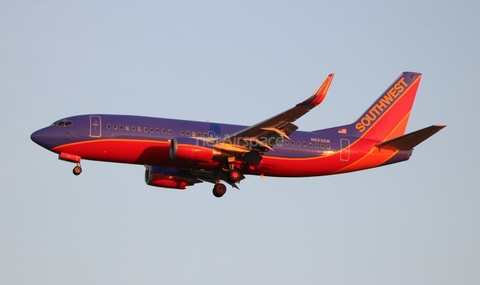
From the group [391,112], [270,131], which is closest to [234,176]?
[270,131]

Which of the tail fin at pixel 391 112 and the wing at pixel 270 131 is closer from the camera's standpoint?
the wing at pixel 270 131

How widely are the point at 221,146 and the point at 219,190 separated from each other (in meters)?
4.57

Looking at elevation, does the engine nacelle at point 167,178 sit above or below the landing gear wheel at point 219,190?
above

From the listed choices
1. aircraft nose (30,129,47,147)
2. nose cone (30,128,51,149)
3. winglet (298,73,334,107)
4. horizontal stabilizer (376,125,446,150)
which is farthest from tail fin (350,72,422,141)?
aircraft nose (30,129,47,147)

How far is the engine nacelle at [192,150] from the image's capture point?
52553 millimetres

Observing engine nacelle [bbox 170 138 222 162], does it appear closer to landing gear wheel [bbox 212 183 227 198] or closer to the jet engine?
landing gear wheel [bbox 212 183 227 198]

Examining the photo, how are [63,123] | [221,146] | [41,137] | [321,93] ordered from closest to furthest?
[321,93], [221,146], [41,137], [63,123]

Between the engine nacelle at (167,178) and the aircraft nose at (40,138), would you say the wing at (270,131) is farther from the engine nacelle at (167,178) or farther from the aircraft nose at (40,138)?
the aircraft nose at (40,138)

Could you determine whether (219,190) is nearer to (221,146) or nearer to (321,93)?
(221,146)

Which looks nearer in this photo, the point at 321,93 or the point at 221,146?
the point at 321,93

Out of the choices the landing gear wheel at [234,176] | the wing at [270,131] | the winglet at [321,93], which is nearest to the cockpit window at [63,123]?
the wing at [270,131]

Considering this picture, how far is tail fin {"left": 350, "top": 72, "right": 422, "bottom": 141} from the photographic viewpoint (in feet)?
199

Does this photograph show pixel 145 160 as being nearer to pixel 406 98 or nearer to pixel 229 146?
pixel 229 146

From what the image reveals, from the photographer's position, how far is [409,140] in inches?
2258
